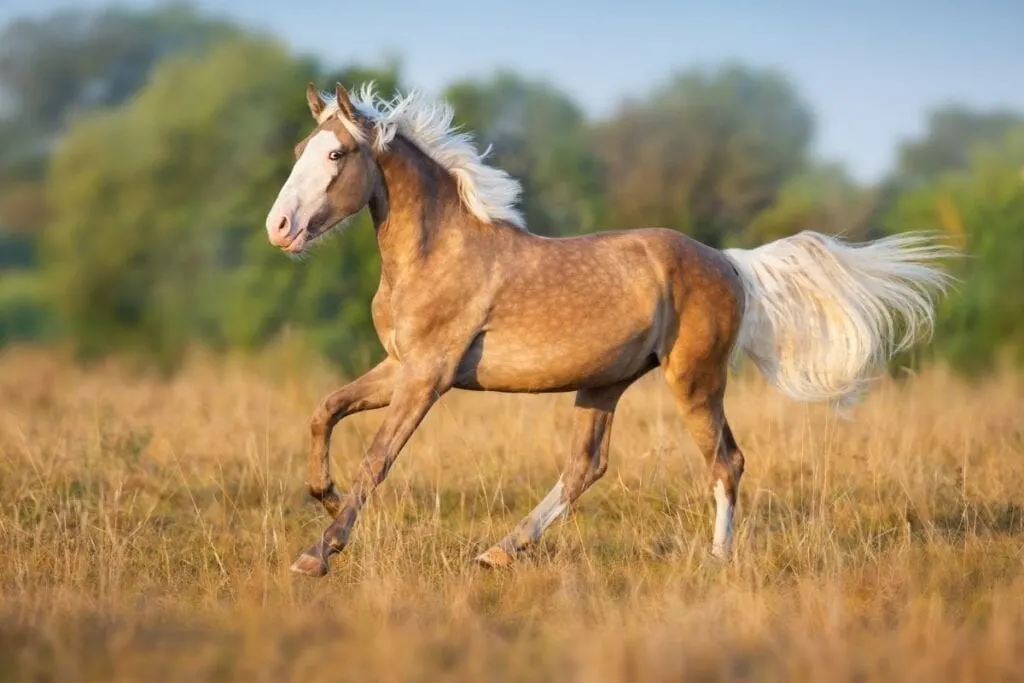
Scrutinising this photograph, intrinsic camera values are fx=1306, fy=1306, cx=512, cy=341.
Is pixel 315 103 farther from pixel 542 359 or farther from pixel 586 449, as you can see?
pixel 586 449

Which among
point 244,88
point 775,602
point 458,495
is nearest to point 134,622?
point 775,602

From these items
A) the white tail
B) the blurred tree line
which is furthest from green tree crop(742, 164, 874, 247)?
the white tail

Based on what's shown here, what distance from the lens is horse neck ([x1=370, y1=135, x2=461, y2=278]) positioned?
640 centimetres

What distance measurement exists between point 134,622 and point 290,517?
3224 millimetres

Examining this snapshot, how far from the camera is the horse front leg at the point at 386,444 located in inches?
234

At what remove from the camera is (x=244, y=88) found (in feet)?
63.6

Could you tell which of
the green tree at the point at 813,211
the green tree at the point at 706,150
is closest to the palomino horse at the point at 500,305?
the green tree at the point at 813,211

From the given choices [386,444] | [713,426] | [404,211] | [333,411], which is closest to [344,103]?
[404,211]

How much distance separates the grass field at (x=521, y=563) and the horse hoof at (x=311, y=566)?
8 cm

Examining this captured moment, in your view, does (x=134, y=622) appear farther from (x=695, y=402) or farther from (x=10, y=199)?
(x=10, y=199)

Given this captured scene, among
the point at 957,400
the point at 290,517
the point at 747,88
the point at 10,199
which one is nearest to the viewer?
the point at 290,517

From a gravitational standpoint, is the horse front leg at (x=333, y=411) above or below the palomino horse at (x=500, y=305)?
below

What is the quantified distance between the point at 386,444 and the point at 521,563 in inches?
35.0

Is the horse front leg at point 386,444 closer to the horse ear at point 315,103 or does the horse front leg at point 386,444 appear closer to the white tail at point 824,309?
the horse ear at point 315,103
